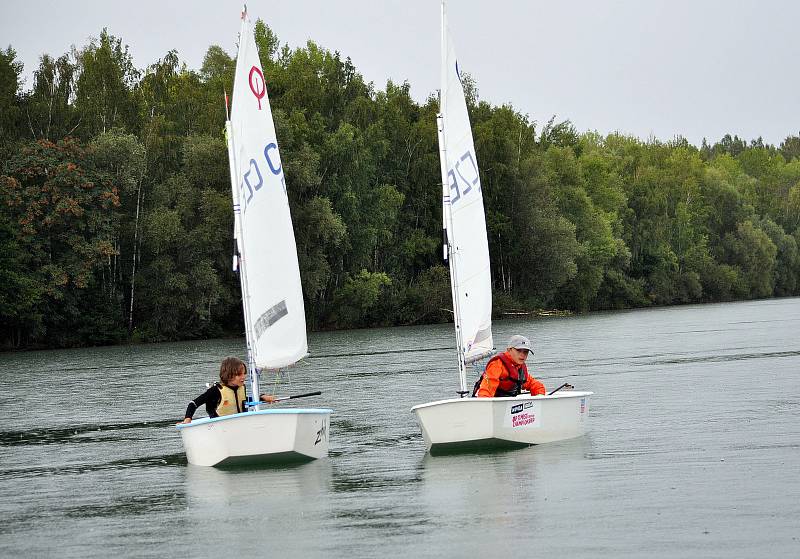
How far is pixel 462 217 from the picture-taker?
61.9ft

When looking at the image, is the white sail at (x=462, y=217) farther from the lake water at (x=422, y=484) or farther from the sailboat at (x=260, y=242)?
the sailboat at (x=260, y=242)

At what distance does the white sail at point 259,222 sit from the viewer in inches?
643

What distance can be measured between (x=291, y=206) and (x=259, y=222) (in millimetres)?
44683

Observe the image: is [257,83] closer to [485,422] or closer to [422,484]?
[485,422]

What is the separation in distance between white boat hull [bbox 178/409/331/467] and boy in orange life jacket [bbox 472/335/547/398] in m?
2.10

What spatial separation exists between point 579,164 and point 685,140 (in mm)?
58889

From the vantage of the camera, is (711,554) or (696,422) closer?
(711,554)

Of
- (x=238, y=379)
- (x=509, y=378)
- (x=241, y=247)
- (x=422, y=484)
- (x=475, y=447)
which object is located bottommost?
(x=422, y=484)

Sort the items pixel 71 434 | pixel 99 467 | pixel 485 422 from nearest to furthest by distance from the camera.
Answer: pixel 485 422 < pixel 99 467 < pixel 71 434

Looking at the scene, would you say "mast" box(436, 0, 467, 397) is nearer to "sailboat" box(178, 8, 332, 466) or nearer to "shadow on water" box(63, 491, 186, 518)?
"sailboat" box(178, 8, 332, 466)

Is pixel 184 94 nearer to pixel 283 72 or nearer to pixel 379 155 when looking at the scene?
pixel 283 72

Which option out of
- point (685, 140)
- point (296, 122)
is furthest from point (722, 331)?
point (685, 140)

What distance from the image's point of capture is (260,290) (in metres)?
16.5

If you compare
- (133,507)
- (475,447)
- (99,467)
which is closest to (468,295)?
(475,447)
